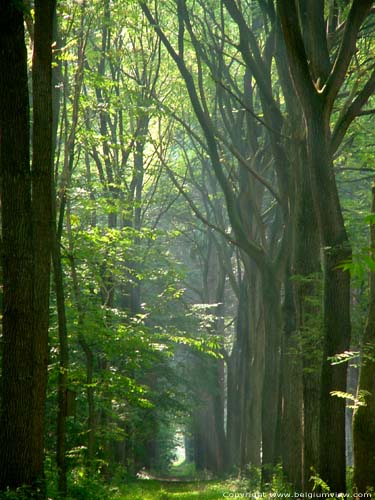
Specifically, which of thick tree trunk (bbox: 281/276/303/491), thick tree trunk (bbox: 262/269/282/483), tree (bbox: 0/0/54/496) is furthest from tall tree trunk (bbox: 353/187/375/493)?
thick tree trunk (bbox: 262/269/282/483)

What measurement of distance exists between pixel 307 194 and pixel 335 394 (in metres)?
3.90

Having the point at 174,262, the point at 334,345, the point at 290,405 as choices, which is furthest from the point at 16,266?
the point at 174,262

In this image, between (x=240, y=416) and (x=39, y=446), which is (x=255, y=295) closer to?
(x=240, y=416)

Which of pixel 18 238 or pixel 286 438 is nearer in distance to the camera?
pixel 18 238

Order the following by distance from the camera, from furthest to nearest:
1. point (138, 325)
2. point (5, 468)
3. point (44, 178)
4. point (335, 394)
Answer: point (138, 325)
point (335, 394)
point (44, 178)
point (5, 468)

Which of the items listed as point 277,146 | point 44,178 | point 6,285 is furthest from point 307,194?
point 6,285

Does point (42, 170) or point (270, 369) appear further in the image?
point (270, 369)

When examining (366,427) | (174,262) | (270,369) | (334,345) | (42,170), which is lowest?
(366,427)

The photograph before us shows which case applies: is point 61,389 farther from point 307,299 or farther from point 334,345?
point 307,299

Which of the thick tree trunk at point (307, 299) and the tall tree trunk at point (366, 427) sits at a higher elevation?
the thick tree trunk at point (307, 299)

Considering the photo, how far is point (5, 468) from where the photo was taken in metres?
6.83

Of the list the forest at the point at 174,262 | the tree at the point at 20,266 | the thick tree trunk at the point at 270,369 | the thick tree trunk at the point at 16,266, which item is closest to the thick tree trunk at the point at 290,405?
the forest at the point at 174,262

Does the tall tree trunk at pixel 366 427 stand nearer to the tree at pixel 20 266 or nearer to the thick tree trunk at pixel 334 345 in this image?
the thick tree trunk at pixel 334 345

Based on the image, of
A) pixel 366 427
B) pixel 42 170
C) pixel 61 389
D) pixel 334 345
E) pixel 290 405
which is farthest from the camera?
pixel 290 405
